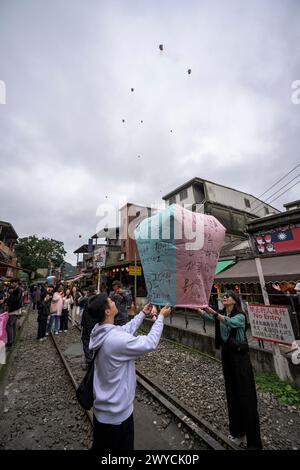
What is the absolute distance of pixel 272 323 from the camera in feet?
15.4

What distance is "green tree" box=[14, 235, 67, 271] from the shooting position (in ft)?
115

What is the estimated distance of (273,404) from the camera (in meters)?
4.00

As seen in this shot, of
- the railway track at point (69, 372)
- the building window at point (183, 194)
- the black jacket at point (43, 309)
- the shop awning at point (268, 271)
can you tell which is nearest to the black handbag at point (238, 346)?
the railway track at point (69, 372)

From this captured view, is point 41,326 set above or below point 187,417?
above

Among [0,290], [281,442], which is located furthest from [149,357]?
[0,290]

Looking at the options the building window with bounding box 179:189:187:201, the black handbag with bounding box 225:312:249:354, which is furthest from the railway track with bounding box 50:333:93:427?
the building window with bounding box 179:189:187:201

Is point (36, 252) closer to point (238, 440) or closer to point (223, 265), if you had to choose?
point (223, 265)

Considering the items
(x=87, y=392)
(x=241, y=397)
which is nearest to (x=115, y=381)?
(x=87, y=392)

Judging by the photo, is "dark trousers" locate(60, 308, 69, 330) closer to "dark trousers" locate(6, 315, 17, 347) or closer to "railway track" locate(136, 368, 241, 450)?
"dark trousers" locate(6, 315, 17, 347)

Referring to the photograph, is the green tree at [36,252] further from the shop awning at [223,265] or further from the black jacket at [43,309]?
the shop awning at [223,265]

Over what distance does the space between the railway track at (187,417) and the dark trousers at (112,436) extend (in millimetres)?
1868

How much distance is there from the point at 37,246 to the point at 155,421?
38.7 m

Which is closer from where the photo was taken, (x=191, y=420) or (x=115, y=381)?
(x=115, y=381)

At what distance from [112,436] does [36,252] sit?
3966 centimetres
